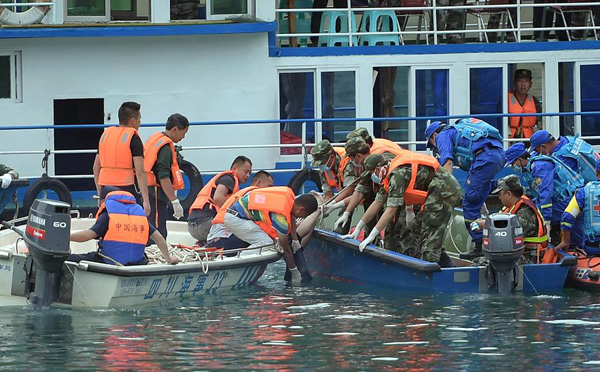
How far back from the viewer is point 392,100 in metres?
22.0

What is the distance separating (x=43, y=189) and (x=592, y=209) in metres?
8.59

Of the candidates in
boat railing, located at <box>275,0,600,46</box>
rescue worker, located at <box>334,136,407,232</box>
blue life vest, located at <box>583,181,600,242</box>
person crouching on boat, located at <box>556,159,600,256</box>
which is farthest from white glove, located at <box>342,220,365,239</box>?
boat railing, located at <box>275,0,600,46</box>

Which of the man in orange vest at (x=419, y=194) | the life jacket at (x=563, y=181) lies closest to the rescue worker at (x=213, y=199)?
the man in orange vest at (x=419, y=194)

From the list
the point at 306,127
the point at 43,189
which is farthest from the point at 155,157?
the point at 306,127

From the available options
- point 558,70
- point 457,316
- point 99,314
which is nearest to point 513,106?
point 558,70

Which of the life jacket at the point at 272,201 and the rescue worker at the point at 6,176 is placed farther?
the rescue worker at the point at 6,176

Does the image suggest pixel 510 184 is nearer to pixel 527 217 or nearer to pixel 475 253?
pixel 527 217

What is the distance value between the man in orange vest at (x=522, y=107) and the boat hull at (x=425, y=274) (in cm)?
731

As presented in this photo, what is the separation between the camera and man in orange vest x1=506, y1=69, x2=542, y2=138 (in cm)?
2145

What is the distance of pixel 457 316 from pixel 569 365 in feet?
7.44

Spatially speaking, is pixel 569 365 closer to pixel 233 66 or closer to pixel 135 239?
pixel 135 239

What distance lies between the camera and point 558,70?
2205 centimetres

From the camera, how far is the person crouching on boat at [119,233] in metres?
12.7

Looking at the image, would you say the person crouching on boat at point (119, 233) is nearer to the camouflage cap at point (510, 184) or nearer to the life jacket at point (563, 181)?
the camouflage cap at point (510, 184)
